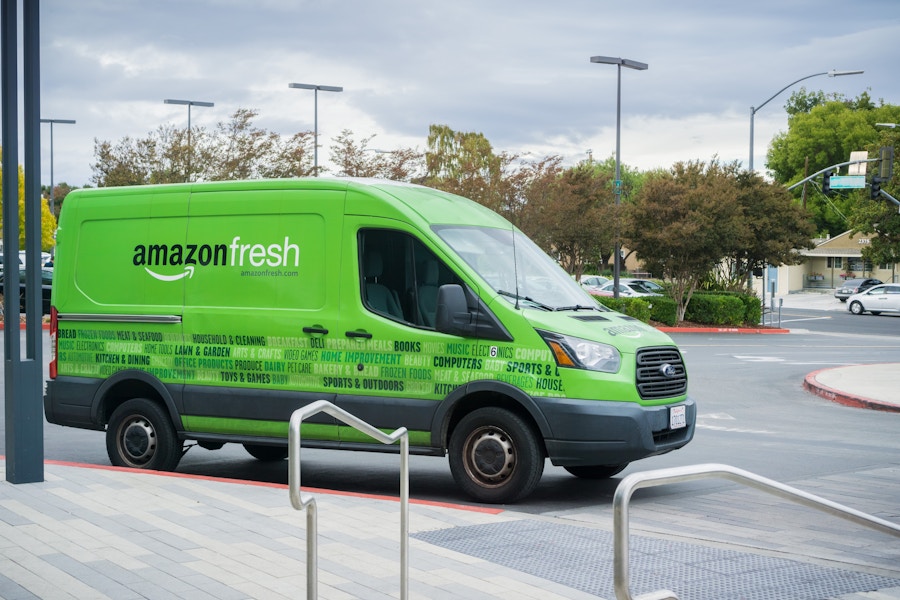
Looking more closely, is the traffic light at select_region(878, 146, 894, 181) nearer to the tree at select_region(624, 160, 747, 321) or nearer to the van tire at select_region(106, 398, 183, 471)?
the tree at select_region(624, 160, 747, 321)

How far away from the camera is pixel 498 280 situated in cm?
894

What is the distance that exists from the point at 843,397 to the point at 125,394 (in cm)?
1159

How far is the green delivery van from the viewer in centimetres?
850

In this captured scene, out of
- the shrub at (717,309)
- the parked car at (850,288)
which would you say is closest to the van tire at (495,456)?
the shrub at (717,309)

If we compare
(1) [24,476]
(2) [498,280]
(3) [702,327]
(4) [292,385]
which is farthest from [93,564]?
(3) [702,327]

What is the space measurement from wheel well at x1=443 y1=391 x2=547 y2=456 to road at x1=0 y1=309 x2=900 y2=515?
582 millimetres

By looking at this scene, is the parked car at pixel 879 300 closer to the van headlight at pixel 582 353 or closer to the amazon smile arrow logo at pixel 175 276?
the van headlight at pixel 582 353

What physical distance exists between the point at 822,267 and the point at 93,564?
297ft

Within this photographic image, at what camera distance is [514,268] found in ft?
30.1

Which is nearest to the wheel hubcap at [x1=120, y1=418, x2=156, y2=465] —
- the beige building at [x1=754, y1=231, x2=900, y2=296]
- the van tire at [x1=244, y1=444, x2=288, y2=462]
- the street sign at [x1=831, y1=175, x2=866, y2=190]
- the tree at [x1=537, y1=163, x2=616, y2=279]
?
the van tire at [x1=244, y1=444, x2=288, y2=462]

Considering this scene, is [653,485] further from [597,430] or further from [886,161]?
[886,161]

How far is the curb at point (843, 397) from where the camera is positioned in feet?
53.5

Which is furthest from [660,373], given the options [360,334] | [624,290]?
[624,290]

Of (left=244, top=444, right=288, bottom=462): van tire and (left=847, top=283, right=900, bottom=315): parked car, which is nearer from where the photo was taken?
(left=244, top=444, right=288, bottom=462): van tire
